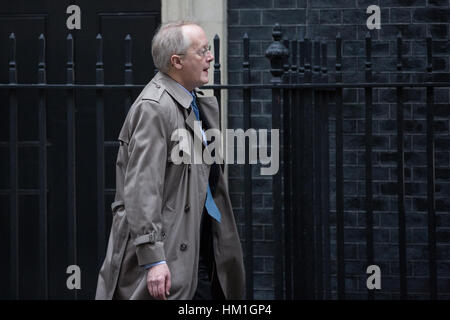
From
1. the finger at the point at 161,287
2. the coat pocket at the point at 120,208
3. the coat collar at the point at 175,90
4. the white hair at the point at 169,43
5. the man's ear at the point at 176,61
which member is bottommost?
the finger at the point at 161,287

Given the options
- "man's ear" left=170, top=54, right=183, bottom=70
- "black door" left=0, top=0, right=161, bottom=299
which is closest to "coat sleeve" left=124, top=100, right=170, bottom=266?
"man's ear" left=170, top=54, right=183, bottom=70

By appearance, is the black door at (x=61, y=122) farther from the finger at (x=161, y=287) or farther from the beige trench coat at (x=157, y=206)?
the finger at (x=161, y=287)

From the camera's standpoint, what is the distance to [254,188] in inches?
285

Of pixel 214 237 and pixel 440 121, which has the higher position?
pixel 440 121

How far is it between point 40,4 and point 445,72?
10.3 ft

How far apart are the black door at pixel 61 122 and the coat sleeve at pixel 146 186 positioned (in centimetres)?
337

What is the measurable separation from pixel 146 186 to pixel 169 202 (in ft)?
0.68

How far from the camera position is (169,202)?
4129mm

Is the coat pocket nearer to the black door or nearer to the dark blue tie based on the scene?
the dark blue tie

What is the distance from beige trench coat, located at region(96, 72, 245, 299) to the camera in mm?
3965

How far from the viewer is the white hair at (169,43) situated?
166 inches

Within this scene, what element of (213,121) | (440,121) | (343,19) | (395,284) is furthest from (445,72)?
(213,121)

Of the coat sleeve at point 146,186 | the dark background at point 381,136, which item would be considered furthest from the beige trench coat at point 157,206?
the dark background at point 381,136

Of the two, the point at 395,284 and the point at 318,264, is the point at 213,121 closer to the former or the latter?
the point at 318,264
